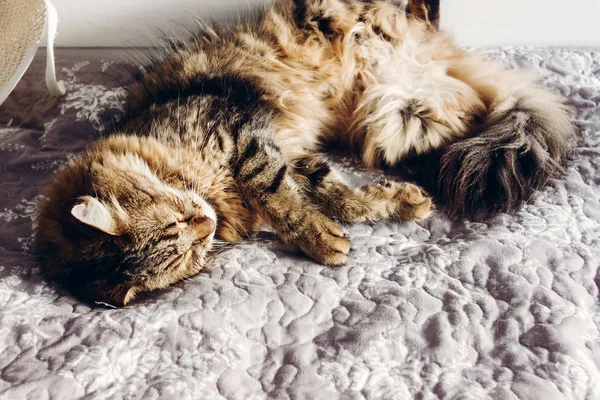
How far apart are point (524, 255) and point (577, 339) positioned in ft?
0.82

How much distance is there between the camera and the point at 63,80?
1.89m

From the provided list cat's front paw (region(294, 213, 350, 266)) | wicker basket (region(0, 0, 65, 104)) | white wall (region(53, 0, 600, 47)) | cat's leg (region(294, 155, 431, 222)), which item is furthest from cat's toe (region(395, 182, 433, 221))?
wicker basket (region(0, 0, 65, 104))

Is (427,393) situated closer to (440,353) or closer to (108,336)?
(440,353)

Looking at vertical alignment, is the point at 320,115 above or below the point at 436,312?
above

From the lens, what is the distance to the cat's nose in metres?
1.26

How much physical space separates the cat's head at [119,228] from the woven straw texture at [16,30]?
646 millimetres

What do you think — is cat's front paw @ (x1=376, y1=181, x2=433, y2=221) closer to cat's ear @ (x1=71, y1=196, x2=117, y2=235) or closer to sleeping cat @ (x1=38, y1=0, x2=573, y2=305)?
sleeping cat @ (x1=38, y1=0, x2=573, y2=305)

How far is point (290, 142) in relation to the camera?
1.63m

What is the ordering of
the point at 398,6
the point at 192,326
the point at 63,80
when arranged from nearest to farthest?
1. the point at 192,326
2. the point at 398,6
3. the point at 63,80

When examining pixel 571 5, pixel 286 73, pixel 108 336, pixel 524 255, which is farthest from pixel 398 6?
pixel 108 336

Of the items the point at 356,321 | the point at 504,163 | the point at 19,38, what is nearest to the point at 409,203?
the point at 504,163

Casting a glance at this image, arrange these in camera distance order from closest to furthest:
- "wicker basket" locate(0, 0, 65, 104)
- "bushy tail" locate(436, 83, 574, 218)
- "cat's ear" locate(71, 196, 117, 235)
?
"cat's ear" locate(71, 196, 117, 235) < "bushy tail" locate(436, 83, 574, 218) < "wicker basket" locate(0, 0, 65, 104)

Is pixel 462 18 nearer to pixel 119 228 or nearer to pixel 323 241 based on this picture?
pixel 323 241

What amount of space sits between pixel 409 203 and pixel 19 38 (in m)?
1.46
